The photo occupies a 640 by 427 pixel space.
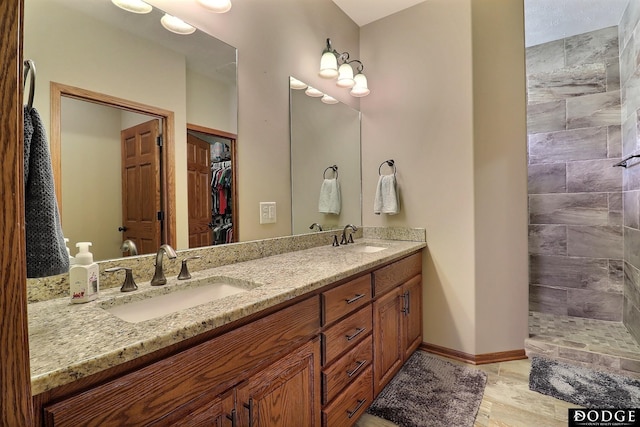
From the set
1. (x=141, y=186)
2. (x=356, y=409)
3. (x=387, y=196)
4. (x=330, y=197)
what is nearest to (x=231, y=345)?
(x=141, y=186)

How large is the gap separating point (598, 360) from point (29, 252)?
289 centimetres

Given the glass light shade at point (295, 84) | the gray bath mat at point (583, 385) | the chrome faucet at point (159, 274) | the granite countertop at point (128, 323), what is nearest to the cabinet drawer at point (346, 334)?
the granite countertop at point (128, 323)

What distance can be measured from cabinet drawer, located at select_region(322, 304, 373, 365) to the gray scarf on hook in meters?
0.89

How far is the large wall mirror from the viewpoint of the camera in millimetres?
1011

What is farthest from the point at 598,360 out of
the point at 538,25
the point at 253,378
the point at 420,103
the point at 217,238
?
the point at 538,25

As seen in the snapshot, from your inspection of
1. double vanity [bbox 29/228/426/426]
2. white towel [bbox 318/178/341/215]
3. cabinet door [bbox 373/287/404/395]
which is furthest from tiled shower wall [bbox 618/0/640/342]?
white towel [bbox 318/178/341/215]

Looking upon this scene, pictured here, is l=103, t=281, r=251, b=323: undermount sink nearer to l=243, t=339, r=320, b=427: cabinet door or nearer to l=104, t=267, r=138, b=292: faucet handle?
l=104, t=267, r=138, b=292: faucet handle

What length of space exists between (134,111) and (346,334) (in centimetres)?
126

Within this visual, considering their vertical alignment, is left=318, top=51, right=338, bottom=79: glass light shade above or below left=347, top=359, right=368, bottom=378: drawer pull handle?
above

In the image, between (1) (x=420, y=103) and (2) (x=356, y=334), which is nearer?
(2) (x=356, y=334)

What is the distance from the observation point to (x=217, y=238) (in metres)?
1.48

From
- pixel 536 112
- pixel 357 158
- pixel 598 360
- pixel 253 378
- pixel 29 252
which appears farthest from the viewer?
pixel 536 112

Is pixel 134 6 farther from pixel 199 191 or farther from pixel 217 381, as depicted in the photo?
pixel 217 381

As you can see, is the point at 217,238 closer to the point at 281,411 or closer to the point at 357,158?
the point at 281,411
